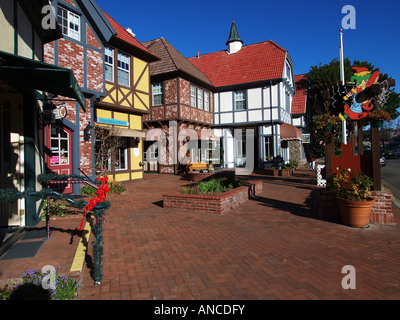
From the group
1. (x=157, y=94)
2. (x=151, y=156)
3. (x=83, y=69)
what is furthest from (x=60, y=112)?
(x=151, y=156)

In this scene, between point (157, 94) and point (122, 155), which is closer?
point (122, 155)

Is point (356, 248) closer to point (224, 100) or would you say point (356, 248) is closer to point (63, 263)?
point (63, 263)

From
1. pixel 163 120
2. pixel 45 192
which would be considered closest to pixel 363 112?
pixel 45 192

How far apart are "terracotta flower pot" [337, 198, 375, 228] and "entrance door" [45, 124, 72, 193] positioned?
Answer: 876 centimetres

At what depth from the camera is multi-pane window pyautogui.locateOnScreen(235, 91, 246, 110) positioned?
21.3 metres

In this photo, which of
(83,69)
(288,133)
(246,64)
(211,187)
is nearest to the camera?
(211,187)

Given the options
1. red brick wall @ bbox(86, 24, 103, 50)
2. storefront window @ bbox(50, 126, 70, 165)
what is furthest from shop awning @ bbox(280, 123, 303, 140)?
storefront window @ bbox(50, 126, 70, 165)

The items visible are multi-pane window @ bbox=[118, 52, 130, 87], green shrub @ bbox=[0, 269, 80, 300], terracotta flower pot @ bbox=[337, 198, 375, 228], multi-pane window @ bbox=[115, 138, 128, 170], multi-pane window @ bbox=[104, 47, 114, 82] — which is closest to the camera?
green shrub @ bbox=[0, 269, 80, 300]

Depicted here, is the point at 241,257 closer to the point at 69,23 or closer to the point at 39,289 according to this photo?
the point at 39,289

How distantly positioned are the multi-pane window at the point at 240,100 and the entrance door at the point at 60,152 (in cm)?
1427

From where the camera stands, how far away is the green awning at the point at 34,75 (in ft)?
13.3

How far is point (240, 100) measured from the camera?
21406 mm

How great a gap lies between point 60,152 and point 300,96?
918 inches

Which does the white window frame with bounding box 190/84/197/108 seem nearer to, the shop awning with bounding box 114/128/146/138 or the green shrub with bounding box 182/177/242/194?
the shop awning with bounding box 114/128/146/138
